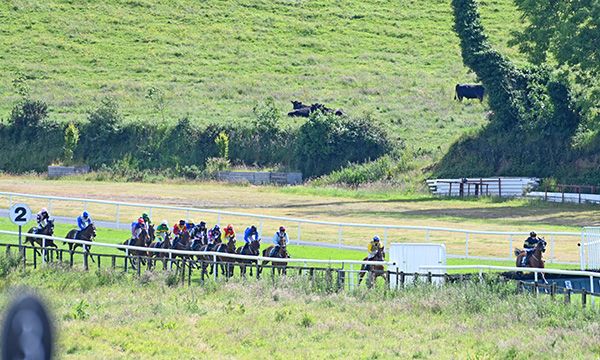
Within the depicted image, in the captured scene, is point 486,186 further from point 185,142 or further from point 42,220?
point 42,220

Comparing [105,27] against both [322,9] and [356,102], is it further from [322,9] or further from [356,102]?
[356,102]

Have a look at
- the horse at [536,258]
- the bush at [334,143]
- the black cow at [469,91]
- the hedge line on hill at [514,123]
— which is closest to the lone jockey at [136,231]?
the horse at [536,258]

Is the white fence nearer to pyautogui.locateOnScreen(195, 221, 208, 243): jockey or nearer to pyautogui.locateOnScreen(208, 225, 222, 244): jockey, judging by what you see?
pyautogui.locateOnScreen(195, 221, 208, 243): jockey

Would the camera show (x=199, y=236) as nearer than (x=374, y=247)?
No

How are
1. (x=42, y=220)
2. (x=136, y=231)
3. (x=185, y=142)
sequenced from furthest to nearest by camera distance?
(x=185, y=142)
(x=42, y=220)
(x=136, y=231)

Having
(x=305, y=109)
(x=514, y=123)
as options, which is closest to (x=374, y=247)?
(x=514, y=123)

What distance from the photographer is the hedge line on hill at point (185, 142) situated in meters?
53.3

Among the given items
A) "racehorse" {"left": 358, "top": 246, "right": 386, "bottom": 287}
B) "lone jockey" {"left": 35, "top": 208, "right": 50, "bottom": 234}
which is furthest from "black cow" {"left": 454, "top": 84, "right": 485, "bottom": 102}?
"racehorse" {"left": 358, "top": 246, "right": 386, "bottom": 287}

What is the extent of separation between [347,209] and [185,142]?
17.6 meters

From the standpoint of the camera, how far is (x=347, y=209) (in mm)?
40906

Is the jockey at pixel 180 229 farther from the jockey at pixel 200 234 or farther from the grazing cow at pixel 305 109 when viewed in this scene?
the grazing cow at pixel 305 109

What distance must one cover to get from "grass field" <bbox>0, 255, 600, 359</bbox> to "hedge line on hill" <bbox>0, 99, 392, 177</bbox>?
33587mm

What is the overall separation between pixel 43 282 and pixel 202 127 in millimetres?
37162

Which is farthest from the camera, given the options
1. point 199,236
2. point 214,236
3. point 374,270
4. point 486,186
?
point 486,186
